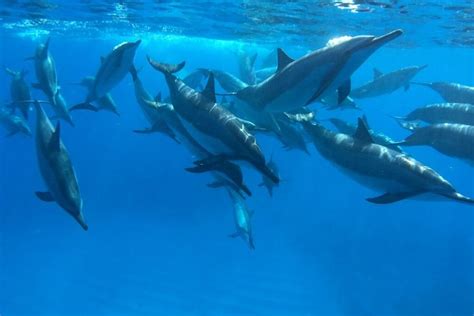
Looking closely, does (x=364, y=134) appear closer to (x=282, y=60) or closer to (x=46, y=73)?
(x=282, y=60)

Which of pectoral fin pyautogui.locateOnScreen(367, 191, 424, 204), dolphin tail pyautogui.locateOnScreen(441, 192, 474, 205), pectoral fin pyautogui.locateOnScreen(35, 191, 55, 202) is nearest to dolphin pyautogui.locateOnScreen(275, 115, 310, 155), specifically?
pectoral fin pyautogui.locateOnScreen(367, 191, 424, 204)

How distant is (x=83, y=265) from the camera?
83.9 feet

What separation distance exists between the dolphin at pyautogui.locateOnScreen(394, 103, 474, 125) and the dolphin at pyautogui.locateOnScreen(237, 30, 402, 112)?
337 cm

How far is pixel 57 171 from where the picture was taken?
201 inches

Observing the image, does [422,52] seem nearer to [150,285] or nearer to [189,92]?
[150,285]

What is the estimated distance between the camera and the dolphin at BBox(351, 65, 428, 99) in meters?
10.5

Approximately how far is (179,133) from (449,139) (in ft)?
12.7

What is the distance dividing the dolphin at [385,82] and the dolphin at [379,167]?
490 cm

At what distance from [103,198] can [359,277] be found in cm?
2142

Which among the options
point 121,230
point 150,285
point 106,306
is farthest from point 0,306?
point 121,230

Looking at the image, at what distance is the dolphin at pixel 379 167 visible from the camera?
5.04m

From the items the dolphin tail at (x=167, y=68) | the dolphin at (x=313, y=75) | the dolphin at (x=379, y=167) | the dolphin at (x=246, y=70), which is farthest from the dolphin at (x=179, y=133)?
the dolphin at (x=246, y=70)

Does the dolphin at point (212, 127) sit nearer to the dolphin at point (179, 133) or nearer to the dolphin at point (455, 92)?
the dolphin at point (179, 133)

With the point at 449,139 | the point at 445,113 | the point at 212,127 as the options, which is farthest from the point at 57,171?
the point at 445,113
